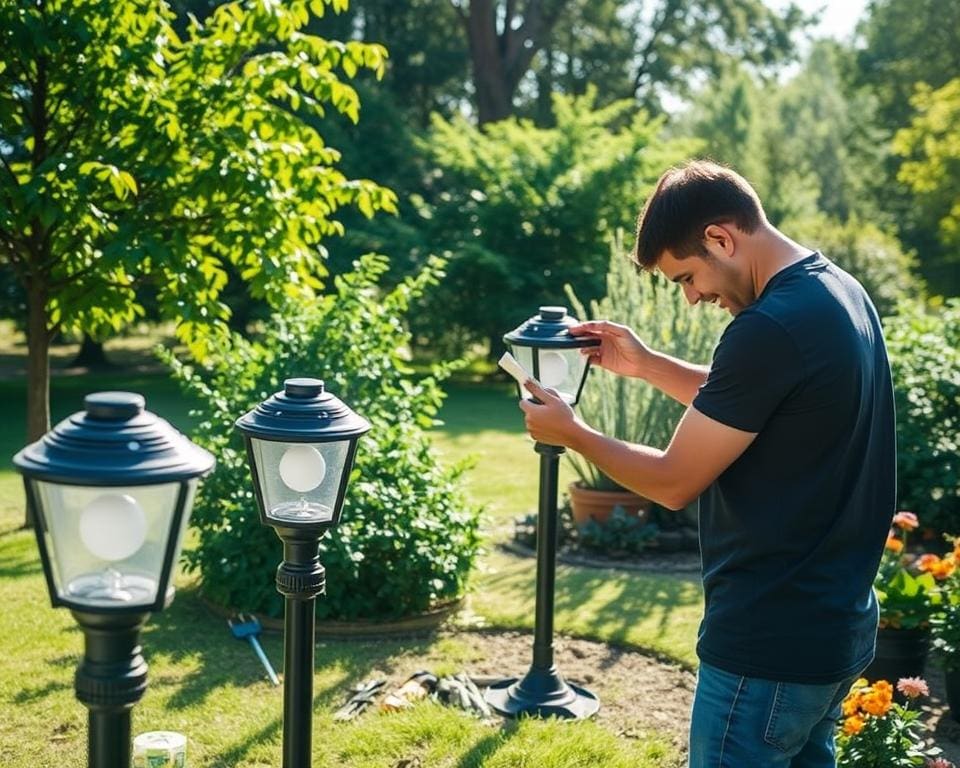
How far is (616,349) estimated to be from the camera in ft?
12.6

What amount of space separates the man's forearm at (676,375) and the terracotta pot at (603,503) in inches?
195

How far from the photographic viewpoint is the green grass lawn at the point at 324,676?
4.73 metres

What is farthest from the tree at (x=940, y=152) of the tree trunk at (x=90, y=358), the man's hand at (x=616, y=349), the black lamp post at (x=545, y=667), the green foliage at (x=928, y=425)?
the man's hand at (x=616, y=349)

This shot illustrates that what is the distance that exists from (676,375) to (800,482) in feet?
3.30

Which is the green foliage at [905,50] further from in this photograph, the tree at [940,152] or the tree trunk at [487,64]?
the tree trunk at [487,64]

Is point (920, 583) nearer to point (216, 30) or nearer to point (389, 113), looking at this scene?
point (216, 30)

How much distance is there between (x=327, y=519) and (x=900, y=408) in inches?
264

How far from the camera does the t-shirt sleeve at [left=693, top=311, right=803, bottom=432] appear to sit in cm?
249

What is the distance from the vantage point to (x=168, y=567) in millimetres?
2340

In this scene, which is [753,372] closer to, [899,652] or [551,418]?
[551,418]

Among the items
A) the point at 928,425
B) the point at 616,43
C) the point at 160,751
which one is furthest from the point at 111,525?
the point at 616,43

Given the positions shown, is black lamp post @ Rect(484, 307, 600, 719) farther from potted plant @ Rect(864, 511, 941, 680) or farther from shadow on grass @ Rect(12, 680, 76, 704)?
shadow on grass @ Rect(12, 680, 76, 704)

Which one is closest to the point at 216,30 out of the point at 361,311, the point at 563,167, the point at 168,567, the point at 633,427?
the point at 361,311

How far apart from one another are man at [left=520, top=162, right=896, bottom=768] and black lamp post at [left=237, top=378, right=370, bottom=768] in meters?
0.87
